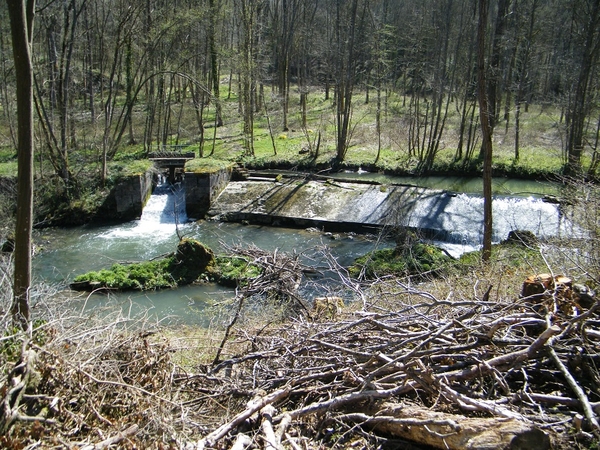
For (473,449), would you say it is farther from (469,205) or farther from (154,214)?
(154,214)

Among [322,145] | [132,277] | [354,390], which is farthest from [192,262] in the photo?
[322,145]

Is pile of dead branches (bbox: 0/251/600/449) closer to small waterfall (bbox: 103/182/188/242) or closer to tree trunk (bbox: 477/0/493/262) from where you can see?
tree trunk (bbox: 477/0/493/262)

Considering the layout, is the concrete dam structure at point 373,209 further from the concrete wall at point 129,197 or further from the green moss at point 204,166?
the concrete wall at point 129,197

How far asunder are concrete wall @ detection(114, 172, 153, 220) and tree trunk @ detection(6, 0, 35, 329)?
48.0ft

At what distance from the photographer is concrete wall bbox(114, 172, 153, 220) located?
19.6 meters

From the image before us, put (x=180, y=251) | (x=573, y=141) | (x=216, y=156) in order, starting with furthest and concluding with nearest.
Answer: (x=216, y=156) < (x=573, y=141) < (x=180, y=251)

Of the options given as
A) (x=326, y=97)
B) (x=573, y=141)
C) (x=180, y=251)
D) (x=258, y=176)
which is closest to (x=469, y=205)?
(x=573, y=141)

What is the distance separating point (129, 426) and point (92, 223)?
16.8 meters

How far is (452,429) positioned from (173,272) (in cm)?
1122

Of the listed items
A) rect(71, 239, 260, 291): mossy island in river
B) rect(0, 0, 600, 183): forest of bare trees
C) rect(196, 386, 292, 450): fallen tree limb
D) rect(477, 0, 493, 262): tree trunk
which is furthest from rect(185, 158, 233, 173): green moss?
rect(196, 386, 292, 450): fallen tree limb

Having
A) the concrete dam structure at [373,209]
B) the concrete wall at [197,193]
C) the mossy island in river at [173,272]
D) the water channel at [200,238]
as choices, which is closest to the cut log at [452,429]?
the water channel at [200,238]

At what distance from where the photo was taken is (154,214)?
1989cm

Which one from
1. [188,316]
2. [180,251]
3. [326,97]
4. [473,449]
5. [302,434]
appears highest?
[326,97]

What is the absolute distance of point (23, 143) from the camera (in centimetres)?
514
